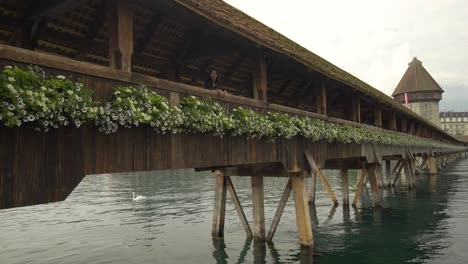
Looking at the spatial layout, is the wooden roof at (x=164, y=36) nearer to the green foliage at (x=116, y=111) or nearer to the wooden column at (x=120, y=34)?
the wooden column at (x=120, y=34)

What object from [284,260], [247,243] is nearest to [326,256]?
[284,260]

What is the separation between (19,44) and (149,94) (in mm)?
3367

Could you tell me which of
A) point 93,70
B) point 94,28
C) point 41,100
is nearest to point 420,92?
point 94,28

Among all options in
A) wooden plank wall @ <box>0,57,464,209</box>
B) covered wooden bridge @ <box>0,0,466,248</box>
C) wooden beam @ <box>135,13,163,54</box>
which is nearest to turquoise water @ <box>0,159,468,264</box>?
covered wooden bridge @ <box>0,0,466,248</box>

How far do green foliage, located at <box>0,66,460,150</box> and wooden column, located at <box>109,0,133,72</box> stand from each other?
48 centimetres

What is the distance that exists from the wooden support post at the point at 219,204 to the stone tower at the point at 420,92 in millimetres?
62321

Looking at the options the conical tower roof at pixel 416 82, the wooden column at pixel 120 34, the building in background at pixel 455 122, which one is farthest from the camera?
the building in background at pixel 455 122

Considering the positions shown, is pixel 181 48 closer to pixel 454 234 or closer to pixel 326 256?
pixel 326 256

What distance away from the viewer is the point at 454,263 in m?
10.2

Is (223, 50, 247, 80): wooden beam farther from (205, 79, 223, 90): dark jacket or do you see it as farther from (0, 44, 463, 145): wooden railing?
(0, 44, 463, 145): wooden railing

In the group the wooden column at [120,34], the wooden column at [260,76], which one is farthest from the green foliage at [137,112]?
the wooden column at [260,76]

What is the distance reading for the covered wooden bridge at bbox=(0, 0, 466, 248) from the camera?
14.5ft

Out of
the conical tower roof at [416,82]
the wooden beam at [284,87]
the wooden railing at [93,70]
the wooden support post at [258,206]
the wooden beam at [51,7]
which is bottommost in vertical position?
the wooden support post at [258,206]

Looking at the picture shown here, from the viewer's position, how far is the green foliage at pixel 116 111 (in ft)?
12.8
